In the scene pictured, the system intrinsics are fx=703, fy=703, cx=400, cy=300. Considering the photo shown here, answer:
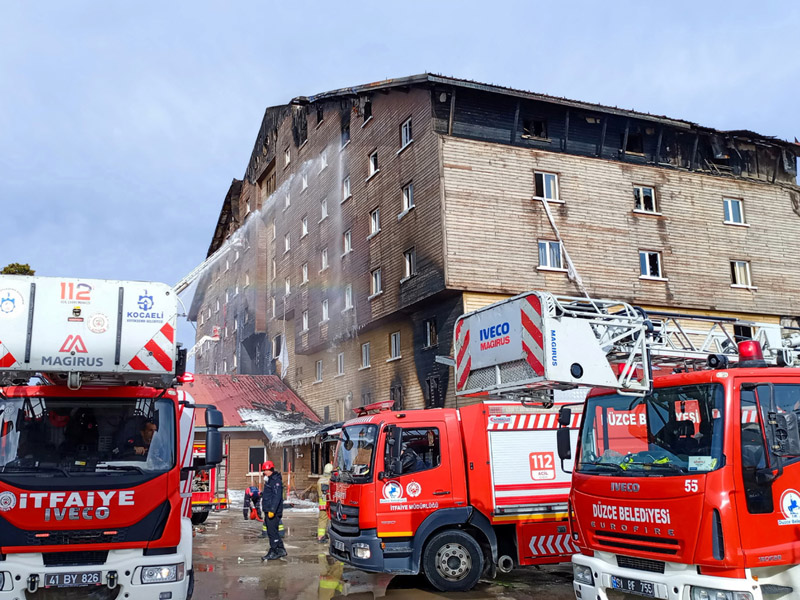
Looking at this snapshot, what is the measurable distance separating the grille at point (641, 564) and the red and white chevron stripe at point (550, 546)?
361 centimetres

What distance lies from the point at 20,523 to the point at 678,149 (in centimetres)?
2556

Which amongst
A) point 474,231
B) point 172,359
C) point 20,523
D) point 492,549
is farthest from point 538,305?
point 474,231

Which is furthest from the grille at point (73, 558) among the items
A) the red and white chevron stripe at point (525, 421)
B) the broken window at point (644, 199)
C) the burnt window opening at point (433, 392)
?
the broken window at point (644, 199)

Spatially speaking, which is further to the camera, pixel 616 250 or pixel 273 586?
pixel 616 250

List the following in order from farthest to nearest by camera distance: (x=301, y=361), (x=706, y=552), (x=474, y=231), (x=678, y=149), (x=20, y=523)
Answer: (x=301, y=361) → (x=678, y=149) → (x=474, y=231) → (x=20, y=523) → (x=706, y=552)

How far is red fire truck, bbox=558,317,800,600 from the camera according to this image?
19.4ft

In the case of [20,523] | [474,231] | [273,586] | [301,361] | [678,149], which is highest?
[678,149]

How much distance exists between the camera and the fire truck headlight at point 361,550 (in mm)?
9680

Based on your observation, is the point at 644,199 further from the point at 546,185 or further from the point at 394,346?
the point at 394,346

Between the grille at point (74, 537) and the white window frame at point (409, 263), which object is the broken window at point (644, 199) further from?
the grille at point (74, 537)

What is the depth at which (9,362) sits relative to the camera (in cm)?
658

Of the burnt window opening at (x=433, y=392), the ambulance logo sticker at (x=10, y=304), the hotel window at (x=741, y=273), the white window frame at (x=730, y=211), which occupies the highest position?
the white window frame at (x=730, y=211)

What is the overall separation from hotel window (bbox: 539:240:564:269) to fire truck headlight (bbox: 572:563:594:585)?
56.0ft

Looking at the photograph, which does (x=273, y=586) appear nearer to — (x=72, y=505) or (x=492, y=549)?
(x=492, y=549)
